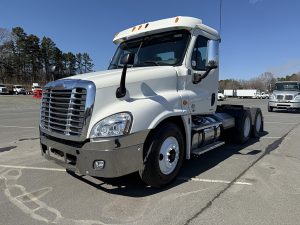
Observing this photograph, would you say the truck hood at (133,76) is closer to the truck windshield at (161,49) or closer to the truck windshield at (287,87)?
the truck windshield at (161,49)

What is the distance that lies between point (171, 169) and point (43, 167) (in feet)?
8.95

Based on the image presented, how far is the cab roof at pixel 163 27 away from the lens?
602 centimetres

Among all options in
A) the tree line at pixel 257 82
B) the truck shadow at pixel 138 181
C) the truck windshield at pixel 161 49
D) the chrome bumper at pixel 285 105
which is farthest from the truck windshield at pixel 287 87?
the tree line at pixel 257 82

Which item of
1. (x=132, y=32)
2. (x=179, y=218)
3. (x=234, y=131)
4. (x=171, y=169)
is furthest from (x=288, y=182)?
(x=132, y=32)

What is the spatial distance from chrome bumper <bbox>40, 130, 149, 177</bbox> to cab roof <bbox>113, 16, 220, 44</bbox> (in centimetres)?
240

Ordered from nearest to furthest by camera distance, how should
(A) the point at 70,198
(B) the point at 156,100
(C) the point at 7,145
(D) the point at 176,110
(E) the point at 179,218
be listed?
(E) the point at 179,218, (A) the point at 70,198, (B) the point at 156,100, (D) the point at 176,110, (C) the point at 7,145

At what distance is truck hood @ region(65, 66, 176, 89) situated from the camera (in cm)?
468

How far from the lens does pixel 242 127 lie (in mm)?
8938

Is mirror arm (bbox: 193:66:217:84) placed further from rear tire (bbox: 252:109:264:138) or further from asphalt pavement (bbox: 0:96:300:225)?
rear tire (bbox: 252:109:264:138)

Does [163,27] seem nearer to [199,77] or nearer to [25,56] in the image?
[199,77]

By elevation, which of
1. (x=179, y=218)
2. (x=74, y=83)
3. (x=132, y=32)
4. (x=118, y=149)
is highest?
(x=132, y=32)

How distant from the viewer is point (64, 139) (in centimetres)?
481

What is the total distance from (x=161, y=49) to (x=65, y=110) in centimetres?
230

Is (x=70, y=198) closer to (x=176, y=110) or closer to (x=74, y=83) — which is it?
(x=74, y=83)
